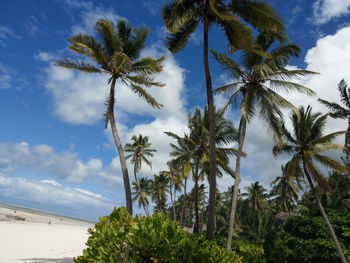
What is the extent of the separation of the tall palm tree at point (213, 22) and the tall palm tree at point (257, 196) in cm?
3769

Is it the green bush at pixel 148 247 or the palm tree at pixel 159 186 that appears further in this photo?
the palm tree at pixel 159 186

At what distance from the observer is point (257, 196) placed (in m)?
43.0

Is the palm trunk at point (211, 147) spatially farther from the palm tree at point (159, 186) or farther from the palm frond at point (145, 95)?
the palm tree at point (159, 186)

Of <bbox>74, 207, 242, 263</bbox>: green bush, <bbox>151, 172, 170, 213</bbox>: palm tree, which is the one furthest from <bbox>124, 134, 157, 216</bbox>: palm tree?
<bbox>74, 207, 242, 263</bbox>: green bush

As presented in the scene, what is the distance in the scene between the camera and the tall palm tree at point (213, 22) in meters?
9.01

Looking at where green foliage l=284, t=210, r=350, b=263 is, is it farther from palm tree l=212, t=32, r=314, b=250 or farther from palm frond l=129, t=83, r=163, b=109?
palm frond l=129, t=83, r=163, b=109

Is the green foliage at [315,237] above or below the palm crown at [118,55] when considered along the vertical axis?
below

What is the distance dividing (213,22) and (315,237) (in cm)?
1380

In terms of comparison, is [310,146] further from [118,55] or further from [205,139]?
[118,55]

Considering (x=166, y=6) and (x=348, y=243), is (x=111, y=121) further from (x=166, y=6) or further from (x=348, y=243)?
(x=348, y=243)

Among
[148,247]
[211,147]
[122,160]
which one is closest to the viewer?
[148,247]

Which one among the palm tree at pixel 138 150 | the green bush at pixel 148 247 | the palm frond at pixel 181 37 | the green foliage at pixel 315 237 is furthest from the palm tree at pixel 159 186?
the green bush at pixel 148 247

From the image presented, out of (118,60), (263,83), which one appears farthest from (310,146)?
(118,60)

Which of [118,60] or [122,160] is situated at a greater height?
[118,60]
